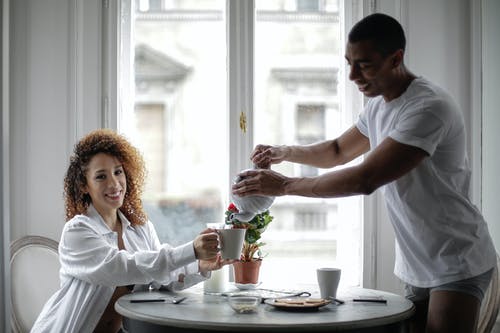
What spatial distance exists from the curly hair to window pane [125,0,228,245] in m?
0.71

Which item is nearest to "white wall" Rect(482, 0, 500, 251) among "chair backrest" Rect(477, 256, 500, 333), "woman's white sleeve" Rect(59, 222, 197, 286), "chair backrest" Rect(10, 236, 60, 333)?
"chair backrest" Rect(477, 256, 500, 333)

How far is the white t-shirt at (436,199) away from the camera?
191 centimetres

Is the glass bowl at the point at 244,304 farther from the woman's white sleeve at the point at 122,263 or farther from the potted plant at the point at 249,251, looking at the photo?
the potted plant at the point at 249,251

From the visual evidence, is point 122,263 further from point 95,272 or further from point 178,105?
point 178,105

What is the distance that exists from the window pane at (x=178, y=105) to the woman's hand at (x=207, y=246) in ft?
3.89

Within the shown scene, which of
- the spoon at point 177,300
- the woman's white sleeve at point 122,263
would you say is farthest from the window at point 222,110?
the spoon at point 177,300

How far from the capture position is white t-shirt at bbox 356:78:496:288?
75.1 inches

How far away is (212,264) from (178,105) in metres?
→ 1.29

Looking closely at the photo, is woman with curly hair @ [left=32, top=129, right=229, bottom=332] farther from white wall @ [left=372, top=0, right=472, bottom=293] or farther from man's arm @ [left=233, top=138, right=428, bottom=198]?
white wall @ [left=372, top=0, right=472, bottom=293]

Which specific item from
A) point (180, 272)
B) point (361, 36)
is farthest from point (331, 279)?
point (361, 36)

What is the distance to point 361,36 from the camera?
2.02 metres

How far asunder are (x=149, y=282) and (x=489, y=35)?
79.4 inches

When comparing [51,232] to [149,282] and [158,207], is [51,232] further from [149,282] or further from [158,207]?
[149,282]

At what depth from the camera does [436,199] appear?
196 centimetres
